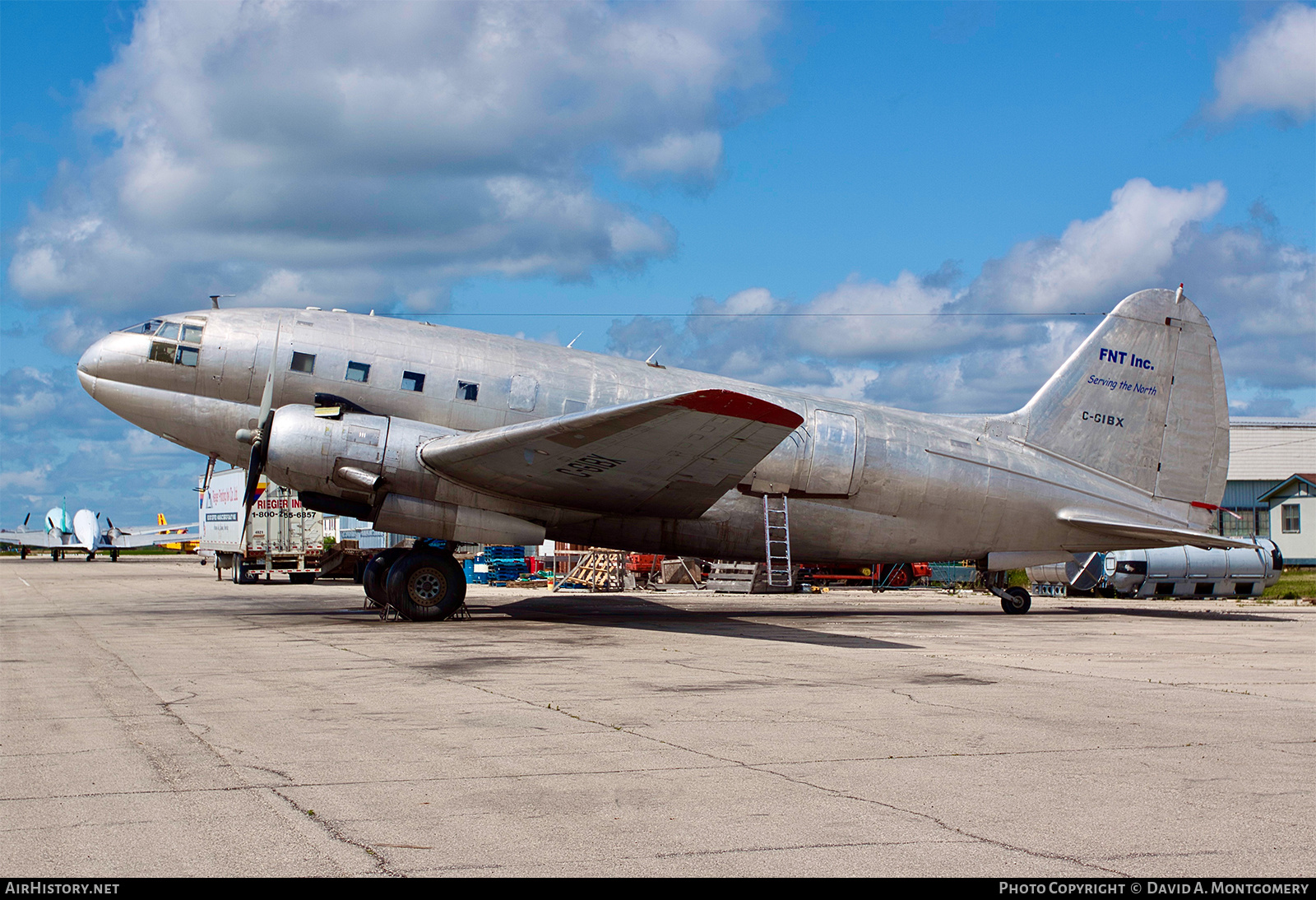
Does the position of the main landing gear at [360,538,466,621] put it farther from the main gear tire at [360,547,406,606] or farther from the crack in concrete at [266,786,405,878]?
the crack in concrete at [266,786,405,878]

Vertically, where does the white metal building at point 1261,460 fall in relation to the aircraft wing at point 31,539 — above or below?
above

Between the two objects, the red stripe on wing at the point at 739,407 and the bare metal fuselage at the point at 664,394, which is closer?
the red stripe on wing at the point at 739,407

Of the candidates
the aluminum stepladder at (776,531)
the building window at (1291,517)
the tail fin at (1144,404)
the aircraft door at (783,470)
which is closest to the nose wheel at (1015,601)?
the tail fin at (1144,404)

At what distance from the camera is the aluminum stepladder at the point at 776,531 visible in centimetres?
2058

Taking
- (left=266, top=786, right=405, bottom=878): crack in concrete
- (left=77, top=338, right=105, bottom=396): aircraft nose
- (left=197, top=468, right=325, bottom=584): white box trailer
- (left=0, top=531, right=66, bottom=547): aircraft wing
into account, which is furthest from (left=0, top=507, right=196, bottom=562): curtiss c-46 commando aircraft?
(left=266, top=786, right=405, bottom=878): crack in concrete

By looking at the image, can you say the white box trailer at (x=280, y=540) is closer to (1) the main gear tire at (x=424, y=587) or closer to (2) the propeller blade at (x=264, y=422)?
(2) the propeller blade at (x=264, y=422)

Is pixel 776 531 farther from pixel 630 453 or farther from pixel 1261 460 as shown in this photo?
pixel 1261 460

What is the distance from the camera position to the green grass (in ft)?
120

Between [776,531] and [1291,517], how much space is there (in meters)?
53.8

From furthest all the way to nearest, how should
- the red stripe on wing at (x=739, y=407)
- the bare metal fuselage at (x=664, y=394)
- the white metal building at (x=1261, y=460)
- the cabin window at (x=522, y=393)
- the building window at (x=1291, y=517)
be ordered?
the white metal building at (x=1261, y=460) → the building window at (x=1291, y=517) → the cabin window at (x=522, y=393) → the bare metal fuselage at (x=664, y=394) → the red stripe on wing at (x=739, y=407)

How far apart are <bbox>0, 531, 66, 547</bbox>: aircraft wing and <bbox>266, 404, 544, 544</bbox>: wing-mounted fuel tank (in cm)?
8460

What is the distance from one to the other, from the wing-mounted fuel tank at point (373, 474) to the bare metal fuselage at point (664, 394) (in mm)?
347

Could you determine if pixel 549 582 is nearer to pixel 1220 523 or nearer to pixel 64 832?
pixel 64 832

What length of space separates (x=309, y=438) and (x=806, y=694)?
11036 mm
